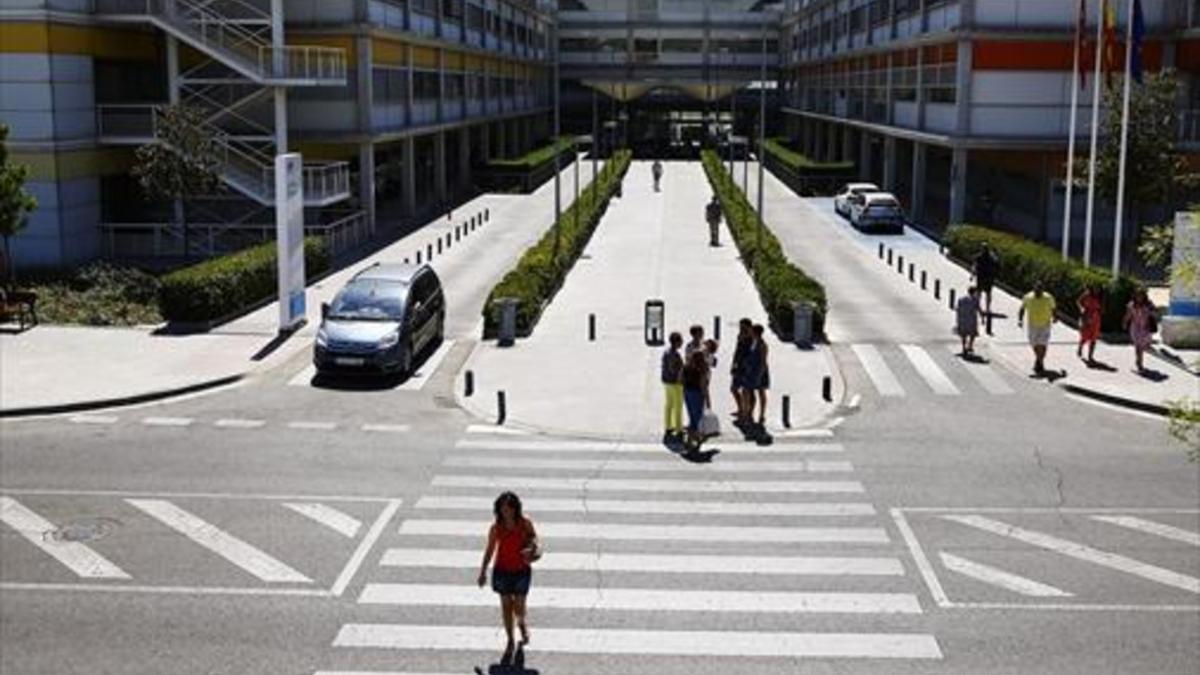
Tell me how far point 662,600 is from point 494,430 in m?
7.75

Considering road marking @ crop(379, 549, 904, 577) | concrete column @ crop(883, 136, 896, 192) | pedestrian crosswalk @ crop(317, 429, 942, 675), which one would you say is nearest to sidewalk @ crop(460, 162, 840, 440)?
pedestrian crosswalk @ crop(317, 429, 942, 675)

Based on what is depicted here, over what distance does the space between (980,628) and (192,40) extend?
31.7 m

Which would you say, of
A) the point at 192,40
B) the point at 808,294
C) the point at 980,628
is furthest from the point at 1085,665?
the point at 192,40

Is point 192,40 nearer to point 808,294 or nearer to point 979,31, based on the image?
point 808,294

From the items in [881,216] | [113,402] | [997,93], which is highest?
[997,93]

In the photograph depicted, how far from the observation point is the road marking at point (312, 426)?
822 inches

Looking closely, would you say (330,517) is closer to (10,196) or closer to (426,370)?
(426,370)

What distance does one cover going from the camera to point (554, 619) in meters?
13.2

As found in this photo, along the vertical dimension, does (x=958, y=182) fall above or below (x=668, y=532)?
above

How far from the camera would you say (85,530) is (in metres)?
15.8

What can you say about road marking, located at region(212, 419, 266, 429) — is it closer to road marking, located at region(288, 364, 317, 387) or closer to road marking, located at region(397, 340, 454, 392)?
road marking, located at region(288, 364, 317, 387)

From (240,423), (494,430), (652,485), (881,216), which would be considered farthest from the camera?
(881,216)

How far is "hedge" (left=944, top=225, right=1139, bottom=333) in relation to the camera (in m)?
28.0

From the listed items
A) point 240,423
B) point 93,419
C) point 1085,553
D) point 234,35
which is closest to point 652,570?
point 1085,553
